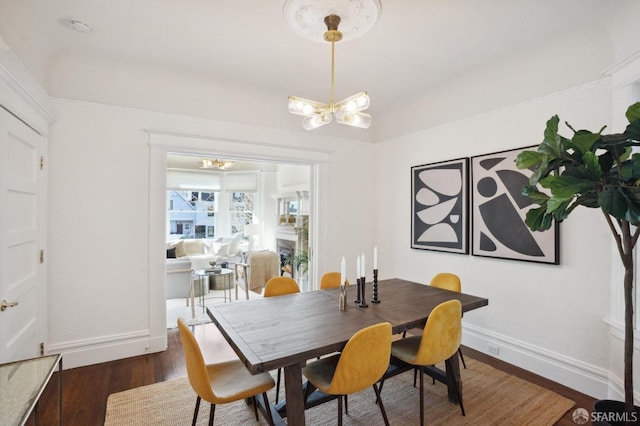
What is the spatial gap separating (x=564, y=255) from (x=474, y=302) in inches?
39.4

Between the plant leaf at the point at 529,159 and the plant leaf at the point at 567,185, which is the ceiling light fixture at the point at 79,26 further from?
the plant leaf at the point at 567,185

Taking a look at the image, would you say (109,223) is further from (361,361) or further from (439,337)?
(439,337)

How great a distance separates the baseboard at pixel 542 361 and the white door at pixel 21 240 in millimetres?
3841

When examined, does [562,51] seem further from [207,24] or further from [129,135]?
[129,135]

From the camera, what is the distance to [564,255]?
2.69 m

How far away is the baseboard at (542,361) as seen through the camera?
2479 millimetres

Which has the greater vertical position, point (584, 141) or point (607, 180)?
point (584, 141)

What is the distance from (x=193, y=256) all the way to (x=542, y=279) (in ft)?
19.0

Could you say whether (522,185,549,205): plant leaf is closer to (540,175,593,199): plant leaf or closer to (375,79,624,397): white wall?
(540,175,593,199): plant leaf

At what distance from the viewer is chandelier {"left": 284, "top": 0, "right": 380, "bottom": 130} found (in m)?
1.79

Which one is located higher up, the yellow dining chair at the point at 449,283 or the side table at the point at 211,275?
the yellow dining chair at the point at 449,283

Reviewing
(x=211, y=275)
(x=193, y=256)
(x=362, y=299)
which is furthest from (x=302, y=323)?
(x=193, y=256)

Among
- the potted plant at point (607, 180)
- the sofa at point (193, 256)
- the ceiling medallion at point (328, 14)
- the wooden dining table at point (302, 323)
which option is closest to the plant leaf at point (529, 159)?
the potted plant at point (607, 180)

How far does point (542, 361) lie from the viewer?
9.18 ft
